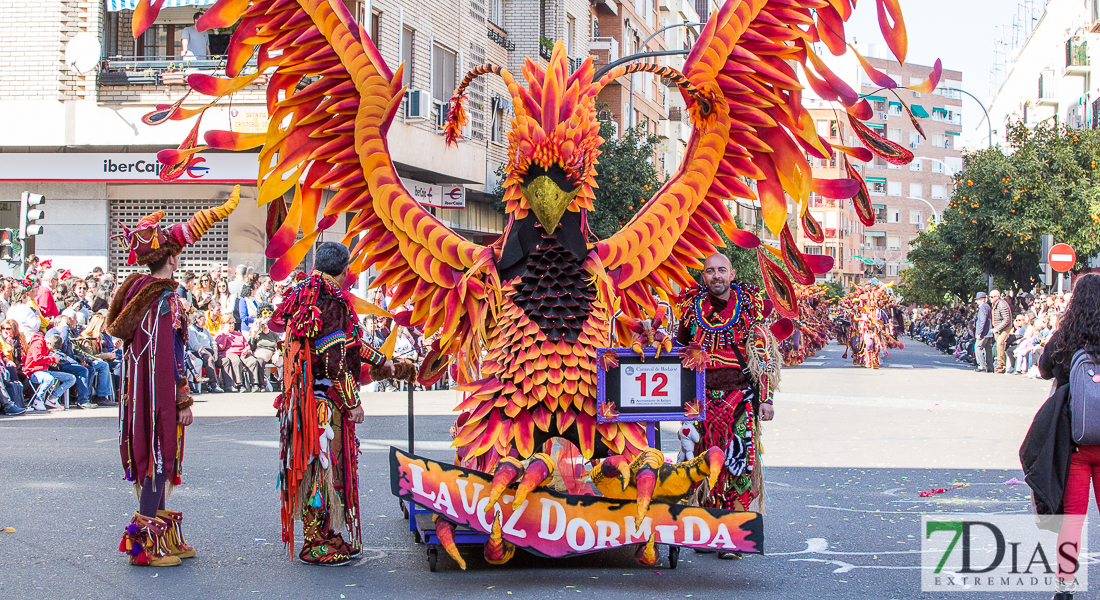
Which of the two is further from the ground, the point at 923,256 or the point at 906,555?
the point at 923,256

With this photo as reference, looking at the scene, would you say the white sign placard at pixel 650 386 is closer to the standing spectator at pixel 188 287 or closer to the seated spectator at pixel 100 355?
the seated spectator at pixel 100 355

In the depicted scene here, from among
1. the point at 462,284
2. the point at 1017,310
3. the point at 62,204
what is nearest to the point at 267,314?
the point at 62,204

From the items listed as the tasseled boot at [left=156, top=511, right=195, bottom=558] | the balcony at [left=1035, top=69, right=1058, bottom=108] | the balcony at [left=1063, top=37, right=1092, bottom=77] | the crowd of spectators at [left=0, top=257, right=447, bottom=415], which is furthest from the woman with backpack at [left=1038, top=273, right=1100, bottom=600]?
the balcony at [left=1035, top=69, right=1058, bottom=108]

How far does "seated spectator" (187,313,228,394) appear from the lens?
Result: 53.4 ft

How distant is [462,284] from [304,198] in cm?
126

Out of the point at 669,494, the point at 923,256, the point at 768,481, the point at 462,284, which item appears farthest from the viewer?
the point at 923,256

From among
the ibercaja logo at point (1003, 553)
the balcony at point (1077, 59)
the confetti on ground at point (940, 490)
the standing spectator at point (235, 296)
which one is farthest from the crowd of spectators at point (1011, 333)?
the balcony at point (1077, 59)

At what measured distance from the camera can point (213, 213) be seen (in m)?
6.18

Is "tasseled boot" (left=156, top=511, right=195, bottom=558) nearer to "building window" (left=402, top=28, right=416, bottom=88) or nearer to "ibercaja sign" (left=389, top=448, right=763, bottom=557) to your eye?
"ibercaja sign" (left=389, top=448, right=763, bottom=557)

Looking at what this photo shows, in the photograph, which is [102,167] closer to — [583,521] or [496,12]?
[496,12]

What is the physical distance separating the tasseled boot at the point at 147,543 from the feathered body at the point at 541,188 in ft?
5.02

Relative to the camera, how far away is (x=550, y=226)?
581cm

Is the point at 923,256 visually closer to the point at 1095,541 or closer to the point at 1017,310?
the point at 1017,310

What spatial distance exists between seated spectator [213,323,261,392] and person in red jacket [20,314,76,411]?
3033mm
